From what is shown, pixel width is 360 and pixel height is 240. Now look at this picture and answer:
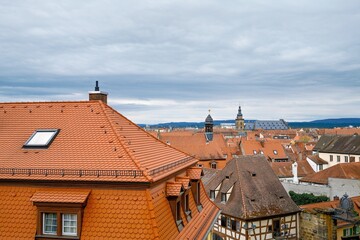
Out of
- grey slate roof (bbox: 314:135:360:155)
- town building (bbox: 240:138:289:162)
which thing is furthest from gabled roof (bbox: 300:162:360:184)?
town building (bbox: 240:138:289:162)

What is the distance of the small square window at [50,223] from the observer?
12.1 metres

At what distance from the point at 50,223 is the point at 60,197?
0.98 m

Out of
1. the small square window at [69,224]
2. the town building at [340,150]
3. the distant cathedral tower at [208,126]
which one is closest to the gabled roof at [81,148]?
the small square window at [69,224]

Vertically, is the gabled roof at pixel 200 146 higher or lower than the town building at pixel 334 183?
higher

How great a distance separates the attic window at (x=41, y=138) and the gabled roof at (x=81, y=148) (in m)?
0.17

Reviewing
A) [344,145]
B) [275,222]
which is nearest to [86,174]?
[275,222]

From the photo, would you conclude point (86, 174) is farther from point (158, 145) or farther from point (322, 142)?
point (322, 142)

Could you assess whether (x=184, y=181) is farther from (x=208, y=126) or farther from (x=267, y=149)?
(x=208, y=126)

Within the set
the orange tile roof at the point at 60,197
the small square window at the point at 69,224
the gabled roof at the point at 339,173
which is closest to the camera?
the orange tile roof at the point at 60,197

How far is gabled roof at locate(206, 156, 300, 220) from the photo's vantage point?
3152 cm

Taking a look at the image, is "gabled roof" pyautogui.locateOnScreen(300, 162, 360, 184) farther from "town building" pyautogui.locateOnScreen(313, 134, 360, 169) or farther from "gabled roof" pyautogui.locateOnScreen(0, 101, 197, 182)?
"gabled roof" pyautogui.locateOnScreen(0, 101, 197, 182)

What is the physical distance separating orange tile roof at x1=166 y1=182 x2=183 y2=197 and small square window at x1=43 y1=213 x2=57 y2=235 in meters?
3.85

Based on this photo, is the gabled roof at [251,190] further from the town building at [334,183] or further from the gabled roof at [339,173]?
the gabled roof at [339,173]

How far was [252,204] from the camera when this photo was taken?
31.9 metres
